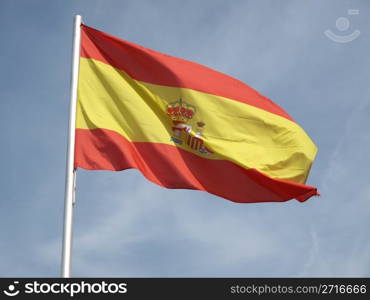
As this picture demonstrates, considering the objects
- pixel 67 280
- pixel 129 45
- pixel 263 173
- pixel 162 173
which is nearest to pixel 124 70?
pixel 129 45

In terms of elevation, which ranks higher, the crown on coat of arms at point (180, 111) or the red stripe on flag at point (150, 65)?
the red stripe on flag at point (150, 65)

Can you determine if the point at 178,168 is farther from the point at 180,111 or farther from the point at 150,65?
the point at 150,65

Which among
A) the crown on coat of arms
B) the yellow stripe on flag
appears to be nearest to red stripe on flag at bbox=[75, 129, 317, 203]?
the yellow stripe on flag

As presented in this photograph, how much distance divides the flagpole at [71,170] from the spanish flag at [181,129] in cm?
54

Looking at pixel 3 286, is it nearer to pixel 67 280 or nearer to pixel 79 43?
pixel 67 280

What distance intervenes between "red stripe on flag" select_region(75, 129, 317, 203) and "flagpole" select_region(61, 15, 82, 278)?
54cm

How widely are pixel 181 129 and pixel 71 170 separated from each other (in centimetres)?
335

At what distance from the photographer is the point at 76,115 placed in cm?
1438

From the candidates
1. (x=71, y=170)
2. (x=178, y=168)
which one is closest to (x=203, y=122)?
(x=178, y=168)

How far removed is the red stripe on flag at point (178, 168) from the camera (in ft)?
47.2

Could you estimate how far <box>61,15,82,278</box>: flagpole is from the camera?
488 inches

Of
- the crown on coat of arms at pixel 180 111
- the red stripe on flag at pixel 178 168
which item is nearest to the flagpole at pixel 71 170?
the red stripe on flag at pixel 178 168

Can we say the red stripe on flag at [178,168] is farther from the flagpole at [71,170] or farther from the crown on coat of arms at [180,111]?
the crown on coat of arms at [180,111]

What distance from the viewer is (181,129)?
1568cm
